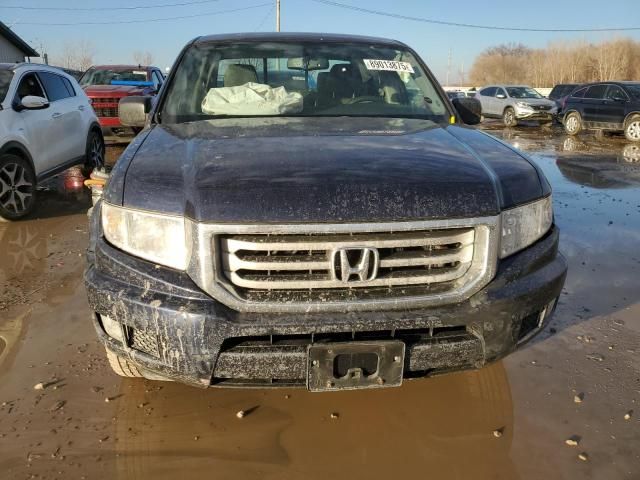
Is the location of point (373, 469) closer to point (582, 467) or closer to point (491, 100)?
point (582, 467)

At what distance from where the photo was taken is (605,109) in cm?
1584

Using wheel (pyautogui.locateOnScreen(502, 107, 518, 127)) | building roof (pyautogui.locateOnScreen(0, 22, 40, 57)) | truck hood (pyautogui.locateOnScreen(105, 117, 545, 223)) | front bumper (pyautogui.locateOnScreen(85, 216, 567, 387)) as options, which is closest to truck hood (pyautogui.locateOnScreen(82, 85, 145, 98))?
truck hood (pyautogui.locateOnScreen(105, 117, 545, 223))

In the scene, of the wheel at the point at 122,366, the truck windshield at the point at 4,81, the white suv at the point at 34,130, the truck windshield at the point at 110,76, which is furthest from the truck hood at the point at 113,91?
the wheel at the point at 122,366

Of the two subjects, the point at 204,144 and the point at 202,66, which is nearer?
the point at 204,144

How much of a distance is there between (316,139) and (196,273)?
3.01 ft

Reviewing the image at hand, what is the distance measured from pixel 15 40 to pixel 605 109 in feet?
A: 99.6

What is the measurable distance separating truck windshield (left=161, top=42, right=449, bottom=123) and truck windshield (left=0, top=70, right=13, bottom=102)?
3553mm

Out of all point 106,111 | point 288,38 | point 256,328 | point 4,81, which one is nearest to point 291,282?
point 256,328

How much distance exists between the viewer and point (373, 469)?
88.2 inches

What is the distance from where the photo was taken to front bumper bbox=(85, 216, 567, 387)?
6.34 feet

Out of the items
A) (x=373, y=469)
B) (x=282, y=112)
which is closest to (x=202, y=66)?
(x=282, y=112)

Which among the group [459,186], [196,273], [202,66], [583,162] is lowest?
[583,162]

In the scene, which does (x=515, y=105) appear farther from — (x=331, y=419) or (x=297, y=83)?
(x=331, y=419)

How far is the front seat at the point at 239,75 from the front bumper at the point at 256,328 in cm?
165
